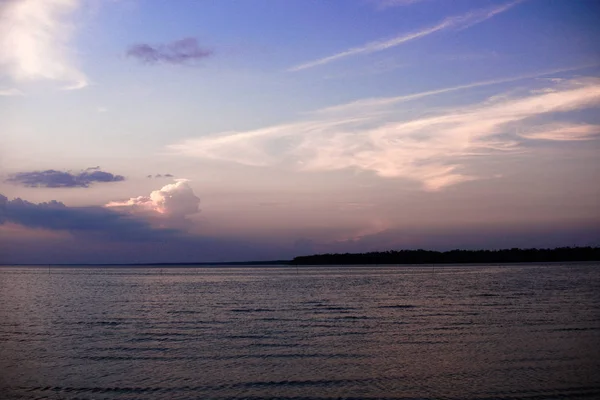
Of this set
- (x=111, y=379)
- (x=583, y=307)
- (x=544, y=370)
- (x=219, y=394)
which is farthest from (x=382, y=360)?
(x=583, y=307)

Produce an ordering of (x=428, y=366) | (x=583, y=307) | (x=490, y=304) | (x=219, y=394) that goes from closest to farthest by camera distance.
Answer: (x=219, y=394) → (x=428, y=366) → (x=583, y=307) → (x=490, y=304)

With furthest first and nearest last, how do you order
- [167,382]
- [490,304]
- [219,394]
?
[490,304]
[167,382]
[219,394]

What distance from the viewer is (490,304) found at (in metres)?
44.8

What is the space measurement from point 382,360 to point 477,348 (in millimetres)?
5321

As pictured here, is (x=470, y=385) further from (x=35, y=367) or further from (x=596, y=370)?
(x=35, y=367)

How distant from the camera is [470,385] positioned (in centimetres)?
1900

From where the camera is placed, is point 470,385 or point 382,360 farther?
A: point 382,360

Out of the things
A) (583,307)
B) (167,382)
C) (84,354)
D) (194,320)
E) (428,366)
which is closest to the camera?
(167,382)

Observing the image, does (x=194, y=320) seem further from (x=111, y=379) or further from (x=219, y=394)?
(x=219, y=394)

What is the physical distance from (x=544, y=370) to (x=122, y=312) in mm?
31708

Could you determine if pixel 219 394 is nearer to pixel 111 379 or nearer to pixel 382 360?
pixel 111 379

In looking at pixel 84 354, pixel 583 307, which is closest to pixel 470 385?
pixel 84 354

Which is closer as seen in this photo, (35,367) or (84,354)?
(35,367)

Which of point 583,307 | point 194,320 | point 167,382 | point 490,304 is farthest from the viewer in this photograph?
point 490,304
